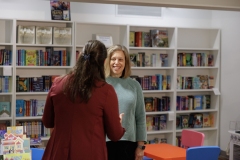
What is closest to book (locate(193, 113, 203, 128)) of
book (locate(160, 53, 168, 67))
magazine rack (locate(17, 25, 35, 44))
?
book (locate(160, 53, 168, 67))

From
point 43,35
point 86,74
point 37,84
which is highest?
point 43,35

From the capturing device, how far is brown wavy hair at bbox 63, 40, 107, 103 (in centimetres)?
227

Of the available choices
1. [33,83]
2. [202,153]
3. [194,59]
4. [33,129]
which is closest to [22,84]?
[33,83]

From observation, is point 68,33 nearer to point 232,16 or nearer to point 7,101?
point 7,101

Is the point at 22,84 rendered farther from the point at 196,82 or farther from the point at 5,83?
the point at 196,82

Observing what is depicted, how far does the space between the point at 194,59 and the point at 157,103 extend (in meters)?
0.95

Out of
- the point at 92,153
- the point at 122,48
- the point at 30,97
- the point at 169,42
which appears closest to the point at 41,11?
the point at 30,97

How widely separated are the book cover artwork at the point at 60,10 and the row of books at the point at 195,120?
7.90ft

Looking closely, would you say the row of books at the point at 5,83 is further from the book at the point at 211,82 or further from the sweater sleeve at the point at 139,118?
the book at the point at 211,82

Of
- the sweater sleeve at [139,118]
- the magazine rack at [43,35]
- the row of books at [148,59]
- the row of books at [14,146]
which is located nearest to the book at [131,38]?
the row of books at [148,59]

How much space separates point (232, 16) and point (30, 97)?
131 inches

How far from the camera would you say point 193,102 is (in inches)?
269

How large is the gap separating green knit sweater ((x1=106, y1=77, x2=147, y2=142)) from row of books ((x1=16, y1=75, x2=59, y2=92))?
8.83ft

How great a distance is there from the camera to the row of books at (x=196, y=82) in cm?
670
